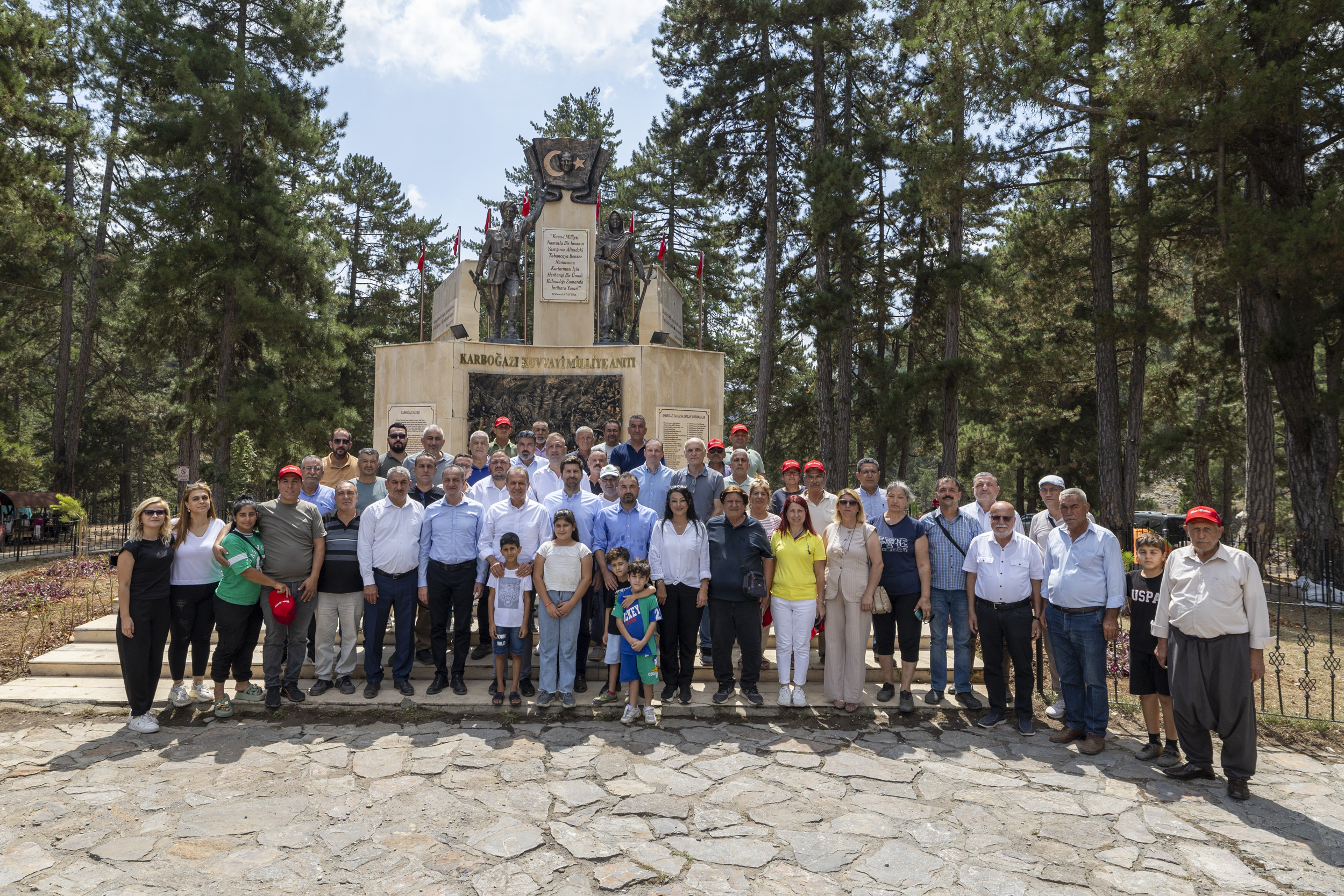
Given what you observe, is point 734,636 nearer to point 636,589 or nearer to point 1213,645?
point 636,589

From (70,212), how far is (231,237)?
3602 mm

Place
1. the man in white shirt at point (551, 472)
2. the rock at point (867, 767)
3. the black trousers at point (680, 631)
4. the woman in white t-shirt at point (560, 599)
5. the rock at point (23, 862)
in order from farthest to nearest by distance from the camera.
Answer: the man in white shirt at point (551, 472) < the black trousers at point (680, 631) < the woman in white t-shirt at point (560, 599) < the rock at point (867, 767) < the rock at point (23, 862)

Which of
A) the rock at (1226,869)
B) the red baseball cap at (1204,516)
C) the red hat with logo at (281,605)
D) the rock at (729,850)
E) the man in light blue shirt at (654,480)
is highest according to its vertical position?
the man in light blue shirt at (654,480)

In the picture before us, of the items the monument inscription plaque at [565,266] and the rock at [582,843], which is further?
the monument inscription plaque at [565,266]

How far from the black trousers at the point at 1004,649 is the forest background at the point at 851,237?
7824mm

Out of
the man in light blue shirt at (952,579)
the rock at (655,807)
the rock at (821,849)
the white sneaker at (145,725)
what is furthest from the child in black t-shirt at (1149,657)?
the white sneaker at (145,725)

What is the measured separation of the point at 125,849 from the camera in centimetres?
348

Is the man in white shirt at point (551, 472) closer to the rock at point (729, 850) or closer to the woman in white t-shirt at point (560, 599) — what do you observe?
the woman in white t-shirt at point (560, 599)

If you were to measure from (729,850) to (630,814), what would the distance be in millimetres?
602

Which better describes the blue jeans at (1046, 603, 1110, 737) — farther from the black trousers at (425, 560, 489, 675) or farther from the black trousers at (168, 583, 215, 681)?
the black trousers at (168, 583, 215, 681)

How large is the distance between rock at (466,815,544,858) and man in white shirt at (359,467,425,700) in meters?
2.17

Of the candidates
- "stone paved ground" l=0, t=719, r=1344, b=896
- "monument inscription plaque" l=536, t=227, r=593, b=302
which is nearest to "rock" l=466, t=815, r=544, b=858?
"stone paved ground" l=0, t=719, r=1344, b=896

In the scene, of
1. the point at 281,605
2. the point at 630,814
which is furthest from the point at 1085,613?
the point at 281,605

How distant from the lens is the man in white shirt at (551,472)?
6848 mm
